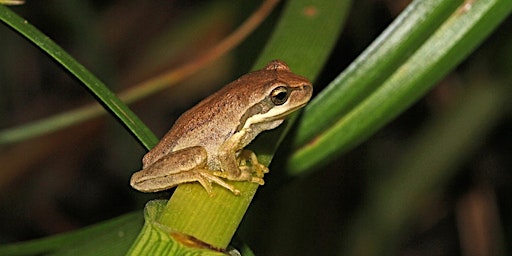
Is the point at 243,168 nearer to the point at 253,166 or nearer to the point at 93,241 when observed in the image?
the point at 253,166

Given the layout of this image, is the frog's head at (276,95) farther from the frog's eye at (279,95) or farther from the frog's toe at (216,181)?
the frog's toe at (216,181)

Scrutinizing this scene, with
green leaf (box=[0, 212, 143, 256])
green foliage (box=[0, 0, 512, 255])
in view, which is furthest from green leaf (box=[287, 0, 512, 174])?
green leaf (box=[0, 212, 143, 256])

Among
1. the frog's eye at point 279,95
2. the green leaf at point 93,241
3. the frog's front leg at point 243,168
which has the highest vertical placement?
the frog's eye at point 279,95

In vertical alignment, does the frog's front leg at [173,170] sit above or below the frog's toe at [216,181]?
above

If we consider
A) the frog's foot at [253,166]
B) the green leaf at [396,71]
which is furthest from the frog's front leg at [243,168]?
the green leaf at [396,71]

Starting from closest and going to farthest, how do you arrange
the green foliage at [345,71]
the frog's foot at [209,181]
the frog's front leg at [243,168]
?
1. the frog's foot at [209,181]
2. the frog's front leg at [243,168]
3. the green foliage at [345,71]

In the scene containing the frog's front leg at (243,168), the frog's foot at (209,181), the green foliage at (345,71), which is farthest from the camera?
the green foliage at (345,71)
